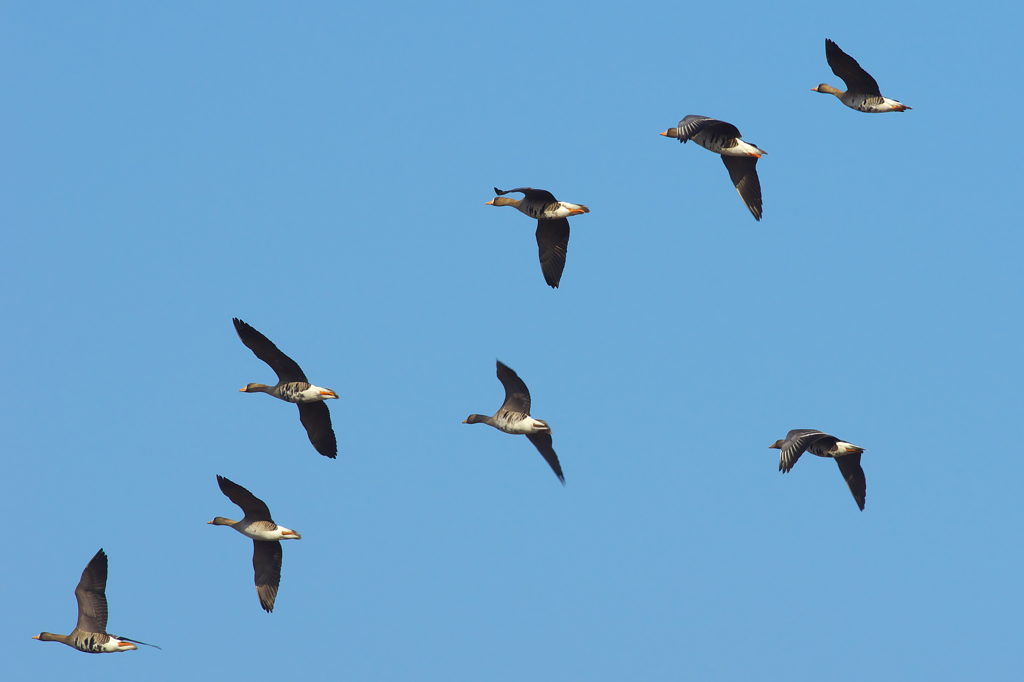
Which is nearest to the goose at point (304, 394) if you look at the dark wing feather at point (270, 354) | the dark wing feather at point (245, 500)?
the dark wing feather at point (270, 354)

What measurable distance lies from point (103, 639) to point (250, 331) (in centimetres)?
973

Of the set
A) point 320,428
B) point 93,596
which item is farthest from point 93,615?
point 320,428

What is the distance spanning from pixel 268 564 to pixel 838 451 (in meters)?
A: 16.1

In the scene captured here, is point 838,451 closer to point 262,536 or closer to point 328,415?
point 328,415

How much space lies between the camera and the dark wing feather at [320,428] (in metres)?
33.0

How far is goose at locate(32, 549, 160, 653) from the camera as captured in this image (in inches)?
1287

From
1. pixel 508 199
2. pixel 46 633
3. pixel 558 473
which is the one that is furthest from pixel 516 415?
pixel 46 633

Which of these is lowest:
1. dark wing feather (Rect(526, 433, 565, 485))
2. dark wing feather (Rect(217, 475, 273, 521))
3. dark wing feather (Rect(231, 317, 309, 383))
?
dark wing feather (Rect(217, 475, 273, 521))

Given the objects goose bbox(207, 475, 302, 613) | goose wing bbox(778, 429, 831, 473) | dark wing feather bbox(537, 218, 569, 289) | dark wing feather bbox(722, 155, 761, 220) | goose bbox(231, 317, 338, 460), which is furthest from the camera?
dark wing feather bbox(537, 218, 569, 289)

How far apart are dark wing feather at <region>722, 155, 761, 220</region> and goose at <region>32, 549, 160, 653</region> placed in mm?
20311

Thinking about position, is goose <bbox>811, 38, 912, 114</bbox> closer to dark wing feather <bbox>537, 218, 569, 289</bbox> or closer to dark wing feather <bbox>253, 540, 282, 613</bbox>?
dark wing feather <bbox>537, 218, 569, 289</bbox>

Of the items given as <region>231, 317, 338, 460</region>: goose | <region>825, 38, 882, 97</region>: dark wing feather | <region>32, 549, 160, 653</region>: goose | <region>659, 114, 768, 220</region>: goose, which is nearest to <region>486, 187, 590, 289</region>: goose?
<region>659, 114, 768, 220</region>: goose

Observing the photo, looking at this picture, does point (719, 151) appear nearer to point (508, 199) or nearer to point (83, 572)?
point (508, 199)

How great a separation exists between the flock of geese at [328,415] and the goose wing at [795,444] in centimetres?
17
